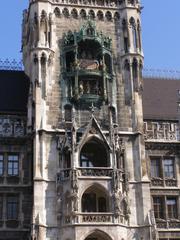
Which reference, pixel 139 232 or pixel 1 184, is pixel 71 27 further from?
pixel 139 232

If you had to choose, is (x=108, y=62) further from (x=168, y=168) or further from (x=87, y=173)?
(x=87, y=173)

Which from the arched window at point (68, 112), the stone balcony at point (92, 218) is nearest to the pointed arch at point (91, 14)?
the arched window at point (68, 112)

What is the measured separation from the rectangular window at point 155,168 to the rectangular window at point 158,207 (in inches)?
67.1

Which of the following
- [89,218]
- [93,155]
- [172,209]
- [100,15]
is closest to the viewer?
[89,218]

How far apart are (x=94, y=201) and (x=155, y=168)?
527 centimetres

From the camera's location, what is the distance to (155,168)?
3853 centimetres

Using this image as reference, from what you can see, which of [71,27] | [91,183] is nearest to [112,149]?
[91,183]

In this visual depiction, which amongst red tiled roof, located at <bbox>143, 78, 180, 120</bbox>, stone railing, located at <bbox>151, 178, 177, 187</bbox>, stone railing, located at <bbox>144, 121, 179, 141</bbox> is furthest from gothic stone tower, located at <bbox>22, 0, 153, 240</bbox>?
red tiled roof, located at <bbox>143, 78, 180, 120</bbox>

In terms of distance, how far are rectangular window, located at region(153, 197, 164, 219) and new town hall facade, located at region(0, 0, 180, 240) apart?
2.7 inches

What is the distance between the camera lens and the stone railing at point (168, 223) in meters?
36.8

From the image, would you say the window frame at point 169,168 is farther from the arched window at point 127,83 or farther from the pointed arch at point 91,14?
the pointed arch at point 91,14

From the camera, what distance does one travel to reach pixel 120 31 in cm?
4059

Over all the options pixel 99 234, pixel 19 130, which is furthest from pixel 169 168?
pixel 19 130

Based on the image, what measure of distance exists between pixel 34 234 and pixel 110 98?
35.3ft
